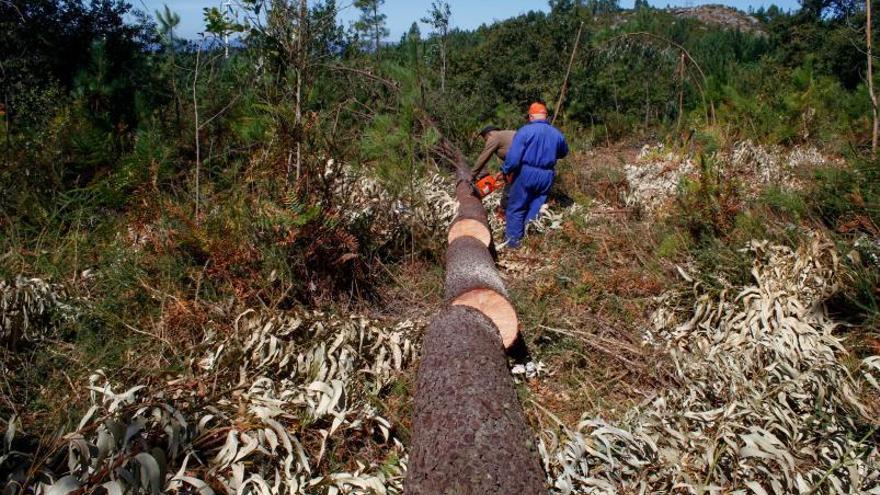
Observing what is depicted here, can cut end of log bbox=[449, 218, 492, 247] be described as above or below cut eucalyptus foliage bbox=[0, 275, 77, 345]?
above

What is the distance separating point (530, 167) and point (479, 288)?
247cm

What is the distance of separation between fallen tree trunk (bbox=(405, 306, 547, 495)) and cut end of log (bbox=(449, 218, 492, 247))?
1.90 metres

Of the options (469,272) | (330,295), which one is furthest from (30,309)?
(469,272)

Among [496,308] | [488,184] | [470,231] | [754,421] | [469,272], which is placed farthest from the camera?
[488,184]

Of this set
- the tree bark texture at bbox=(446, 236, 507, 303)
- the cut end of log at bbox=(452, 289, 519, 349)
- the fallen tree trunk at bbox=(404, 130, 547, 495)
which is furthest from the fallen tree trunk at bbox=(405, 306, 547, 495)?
the tree bark texture at bbox=(446, 236, 507, 303)

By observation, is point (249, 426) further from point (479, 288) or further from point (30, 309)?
point (30, 309)

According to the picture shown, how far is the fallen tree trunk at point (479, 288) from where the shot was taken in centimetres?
322

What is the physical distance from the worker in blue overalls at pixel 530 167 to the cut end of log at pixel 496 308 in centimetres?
220

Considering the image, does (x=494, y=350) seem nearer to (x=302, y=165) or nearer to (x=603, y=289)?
(x=603, y=289)

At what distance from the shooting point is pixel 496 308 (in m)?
3.32

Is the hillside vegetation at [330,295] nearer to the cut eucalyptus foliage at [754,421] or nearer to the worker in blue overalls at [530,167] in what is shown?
the cut eucalyptus foliage at [754,421]

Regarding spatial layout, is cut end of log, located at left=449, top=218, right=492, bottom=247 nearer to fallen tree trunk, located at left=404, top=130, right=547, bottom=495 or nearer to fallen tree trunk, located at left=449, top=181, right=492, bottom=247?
fallen tree trunk, located at left=449, top=181, right=492, bottom=247

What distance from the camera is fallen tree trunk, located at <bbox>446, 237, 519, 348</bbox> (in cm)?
322

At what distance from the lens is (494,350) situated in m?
2.76
